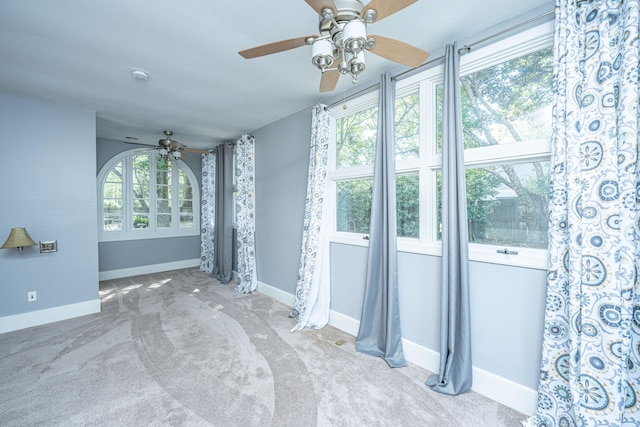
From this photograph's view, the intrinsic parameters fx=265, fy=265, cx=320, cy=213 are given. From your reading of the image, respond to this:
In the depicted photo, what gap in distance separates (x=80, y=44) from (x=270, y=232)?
277 centimetres

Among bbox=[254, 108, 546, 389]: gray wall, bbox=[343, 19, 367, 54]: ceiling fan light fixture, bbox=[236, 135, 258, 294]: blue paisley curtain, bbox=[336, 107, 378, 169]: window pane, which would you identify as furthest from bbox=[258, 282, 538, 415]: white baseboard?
bbox=[236, 135, 258, 294]: blue paisley curtain

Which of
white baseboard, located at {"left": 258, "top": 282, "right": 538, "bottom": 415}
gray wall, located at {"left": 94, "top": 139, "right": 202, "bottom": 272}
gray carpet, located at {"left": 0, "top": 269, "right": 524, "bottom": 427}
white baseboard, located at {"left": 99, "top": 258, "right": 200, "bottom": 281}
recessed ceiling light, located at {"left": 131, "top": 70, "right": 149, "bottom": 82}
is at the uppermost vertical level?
recessed ceiling light, located at {"left": 131, "top": 70, "right": 149, "bottom": 82}

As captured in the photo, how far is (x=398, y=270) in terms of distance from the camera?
2.39m

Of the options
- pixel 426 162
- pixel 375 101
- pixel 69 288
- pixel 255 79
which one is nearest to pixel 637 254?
pixel 426 162

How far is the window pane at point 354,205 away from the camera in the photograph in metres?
2.79

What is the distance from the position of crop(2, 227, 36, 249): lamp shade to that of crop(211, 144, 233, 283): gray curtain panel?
2.44 m

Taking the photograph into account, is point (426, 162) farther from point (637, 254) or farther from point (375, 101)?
point (637, 254)

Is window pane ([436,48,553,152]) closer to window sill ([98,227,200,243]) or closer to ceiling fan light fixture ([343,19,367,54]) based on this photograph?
ceiling fan light fixture ([343,19,367,54])

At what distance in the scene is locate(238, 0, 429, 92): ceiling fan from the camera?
1176 mm

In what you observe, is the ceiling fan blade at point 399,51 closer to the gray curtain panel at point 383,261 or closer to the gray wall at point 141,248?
the gray curtain panel at point 383,261

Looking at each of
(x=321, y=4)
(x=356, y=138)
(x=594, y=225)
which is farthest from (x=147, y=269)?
(x=594, y=225)

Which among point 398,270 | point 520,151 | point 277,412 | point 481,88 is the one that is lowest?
point 277,412

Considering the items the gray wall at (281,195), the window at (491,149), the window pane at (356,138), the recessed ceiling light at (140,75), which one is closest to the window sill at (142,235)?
the gray wall at (281,195)

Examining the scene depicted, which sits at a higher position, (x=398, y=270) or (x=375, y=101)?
(x=375, y=101)
